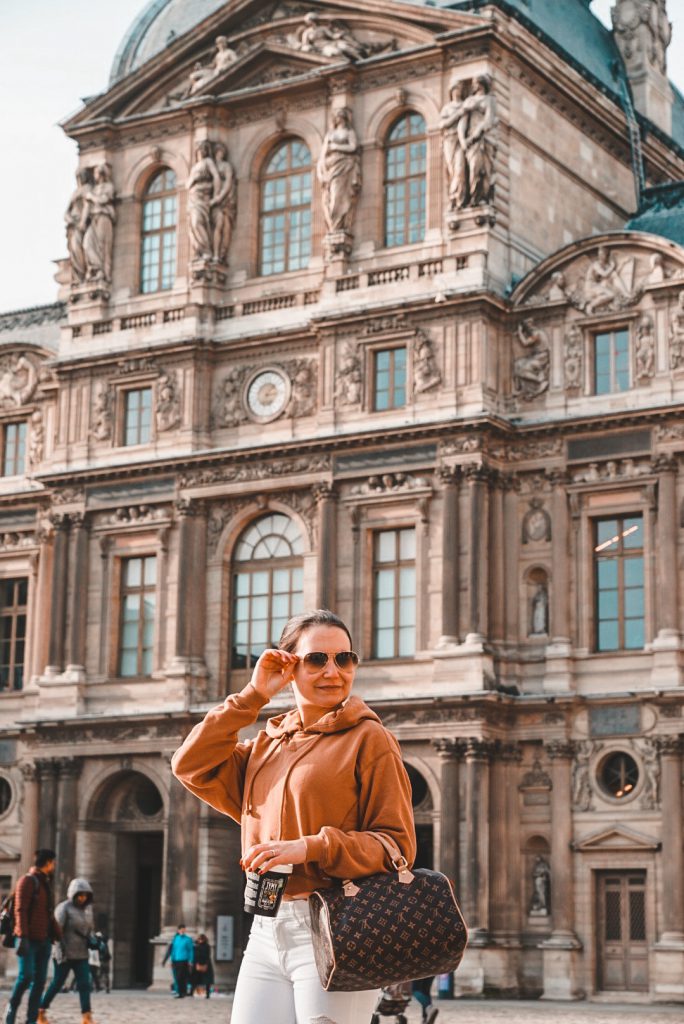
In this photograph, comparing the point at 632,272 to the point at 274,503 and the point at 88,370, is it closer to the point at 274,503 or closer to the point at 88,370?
the point at 274,503

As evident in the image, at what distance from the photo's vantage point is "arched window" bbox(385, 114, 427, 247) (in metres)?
36.6

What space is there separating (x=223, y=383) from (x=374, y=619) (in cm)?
642

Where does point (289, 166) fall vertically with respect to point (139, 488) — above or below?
above

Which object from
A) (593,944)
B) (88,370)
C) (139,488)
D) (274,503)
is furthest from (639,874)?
(88,370)

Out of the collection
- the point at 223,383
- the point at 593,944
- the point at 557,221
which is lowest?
the point at 593,944

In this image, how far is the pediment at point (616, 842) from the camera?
1259 inches

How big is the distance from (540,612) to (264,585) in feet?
19.4

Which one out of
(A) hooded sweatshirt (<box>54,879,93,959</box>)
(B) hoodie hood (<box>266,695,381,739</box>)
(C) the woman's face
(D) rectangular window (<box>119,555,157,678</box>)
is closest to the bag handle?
(B) hoodie hood (<box>266,695,381,739</box>)

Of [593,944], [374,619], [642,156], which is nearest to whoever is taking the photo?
[593,944]

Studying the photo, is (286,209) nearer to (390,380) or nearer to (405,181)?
(405,181)

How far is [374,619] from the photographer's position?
3500 cm

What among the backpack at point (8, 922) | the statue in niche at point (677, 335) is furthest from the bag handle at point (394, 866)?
the statue in niche at point (677, 335)

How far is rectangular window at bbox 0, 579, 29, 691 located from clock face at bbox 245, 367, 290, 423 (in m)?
7.56

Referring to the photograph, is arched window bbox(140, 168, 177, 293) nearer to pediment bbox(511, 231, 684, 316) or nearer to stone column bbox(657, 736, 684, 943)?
pediment bbox(511, 231, 684, 316)
